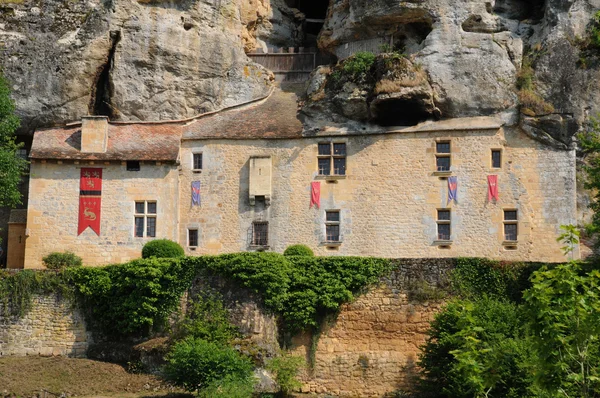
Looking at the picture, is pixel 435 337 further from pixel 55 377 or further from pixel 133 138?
pixel 133 138

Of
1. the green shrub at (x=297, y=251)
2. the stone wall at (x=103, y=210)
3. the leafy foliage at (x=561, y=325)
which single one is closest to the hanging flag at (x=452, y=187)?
the green shrub at (x=297, y=251)

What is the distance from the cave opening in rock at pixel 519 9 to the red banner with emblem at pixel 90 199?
50.6 ft

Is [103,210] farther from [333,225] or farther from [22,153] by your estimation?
[333,225]

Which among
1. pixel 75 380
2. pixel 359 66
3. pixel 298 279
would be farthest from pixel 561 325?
pixel 359 66

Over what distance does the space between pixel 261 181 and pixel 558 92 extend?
33.9ft

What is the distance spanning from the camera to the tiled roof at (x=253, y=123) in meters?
34.0

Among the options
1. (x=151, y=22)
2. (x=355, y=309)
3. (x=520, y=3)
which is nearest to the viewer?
(x=355, y=309)

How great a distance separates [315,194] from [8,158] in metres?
9.71

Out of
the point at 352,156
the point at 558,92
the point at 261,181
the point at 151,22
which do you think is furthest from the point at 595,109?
the point at 151,22

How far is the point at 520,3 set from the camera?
37.3m

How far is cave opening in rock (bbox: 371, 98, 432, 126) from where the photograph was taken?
108 ft

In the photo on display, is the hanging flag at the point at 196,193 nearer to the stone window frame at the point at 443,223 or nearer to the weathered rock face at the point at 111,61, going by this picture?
the weathered rock face at the point at 111,61

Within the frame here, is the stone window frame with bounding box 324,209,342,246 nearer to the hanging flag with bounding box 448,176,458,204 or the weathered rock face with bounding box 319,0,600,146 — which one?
the hanging flag with bounding box 448,176,458,204

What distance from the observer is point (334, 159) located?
111 ft
